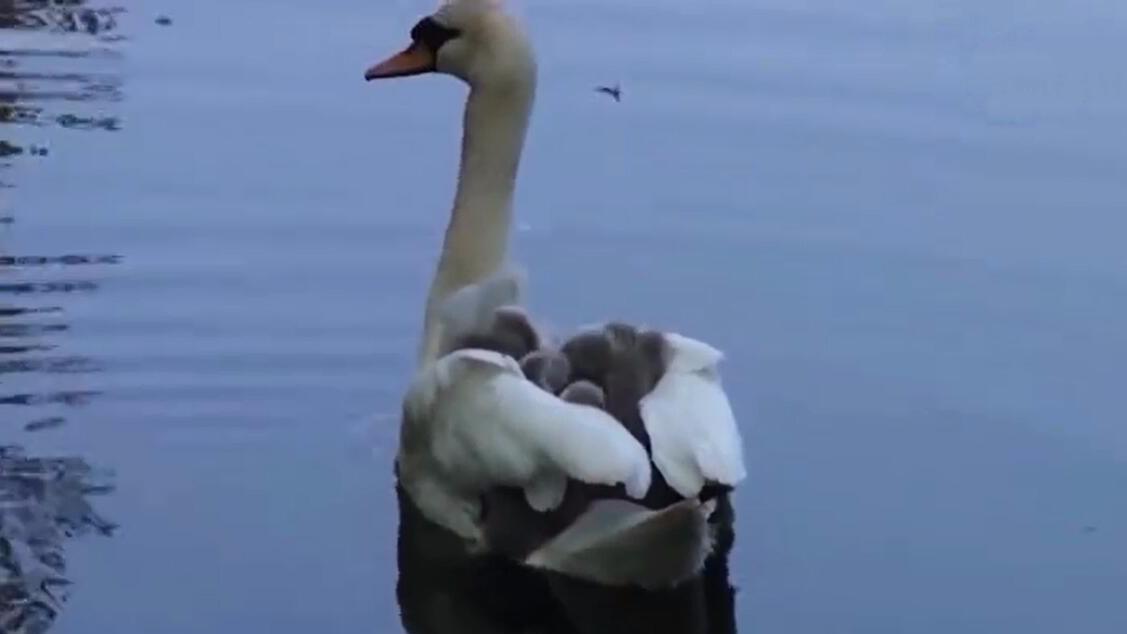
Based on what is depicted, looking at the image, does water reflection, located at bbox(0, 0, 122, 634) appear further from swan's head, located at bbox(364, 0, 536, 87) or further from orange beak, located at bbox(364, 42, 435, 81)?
swan's head, located at bbox(364, 0, 536, 87)

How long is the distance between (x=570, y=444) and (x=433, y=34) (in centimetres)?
167

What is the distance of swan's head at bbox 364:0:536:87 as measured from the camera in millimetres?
6738

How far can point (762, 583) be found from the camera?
240 inches

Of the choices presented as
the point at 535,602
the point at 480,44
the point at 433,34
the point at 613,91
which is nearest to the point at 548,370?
the point at 535,602

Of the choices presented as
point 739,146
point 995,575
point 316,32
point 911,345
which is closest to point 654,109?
point 739,146

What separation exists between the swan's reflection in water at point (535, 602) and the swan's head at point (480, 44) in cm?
129

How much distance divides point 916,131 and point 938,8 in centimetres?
200

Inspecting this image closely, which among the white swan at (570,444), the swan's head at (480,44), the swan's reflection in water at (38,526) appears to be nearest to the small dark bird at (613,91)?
the swan's head at (480,44)

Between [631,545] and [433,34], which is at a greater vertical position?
[433,34]

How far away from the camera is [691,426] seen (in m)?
5.70

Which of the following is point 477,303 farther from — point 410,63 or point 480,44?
point 410,63

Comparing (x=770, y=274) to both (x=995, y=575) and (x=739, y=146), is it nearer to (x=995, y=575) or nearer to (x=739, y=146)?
(x=739, y=146)

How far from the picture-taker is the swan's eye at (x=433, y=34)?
685 centimetres

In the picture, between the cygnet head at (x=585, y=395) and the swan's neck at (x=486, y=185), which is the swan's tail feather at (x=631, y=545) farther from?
the swan's neck at (x=486, y=185)
